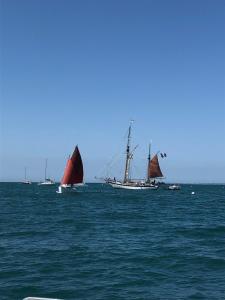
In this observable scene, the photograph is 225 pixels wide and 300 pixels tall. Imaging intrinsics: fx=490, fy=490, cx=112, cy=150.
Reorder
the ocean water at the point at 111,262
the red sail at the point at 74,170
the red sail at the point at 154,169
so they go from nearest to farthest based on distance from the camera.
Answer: the ocean water at the point at 111,262, the red sail at the point at 74,170, the red sail at the point at 154,169

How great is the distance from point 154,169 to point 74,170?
4196cm

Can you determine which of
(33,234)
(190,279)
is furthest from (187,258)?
(33,234)

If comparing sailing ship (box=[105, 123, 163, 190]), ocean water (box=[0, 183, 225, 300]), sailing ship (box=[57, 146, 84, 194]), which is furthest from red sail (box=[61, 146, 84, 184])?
ocean water (box=[0, 183, 225, 300])

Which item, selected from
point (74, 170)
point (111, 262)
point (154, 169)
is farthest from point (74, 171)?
point (111, 262)

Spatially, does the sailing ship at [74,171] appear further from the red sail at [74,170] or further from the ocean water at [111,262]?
the ocean water at [111,262]

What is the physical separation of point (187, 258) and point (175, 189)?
5172 inches

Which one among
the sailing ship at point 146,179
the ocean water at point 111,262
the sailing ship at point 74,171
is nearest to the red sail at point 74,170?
the sailing ship at point 74,171

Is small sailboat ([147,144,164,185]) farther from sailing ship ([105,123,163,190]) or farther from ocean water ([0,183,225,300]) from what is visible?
ocean water ([0,183,225,300])

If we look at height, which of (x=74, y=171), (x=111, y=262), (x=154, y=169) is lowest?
(x=111, y=262)

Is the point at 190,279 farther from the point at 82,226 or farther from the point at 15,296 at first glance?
the point at 82,226

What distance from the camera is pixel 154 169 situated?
136 metres

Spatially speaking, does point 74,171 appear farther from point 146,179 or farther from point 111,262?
point 111,262

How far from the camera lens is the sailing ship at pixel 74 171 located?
321ft

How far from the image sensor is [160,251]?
2423 cm
